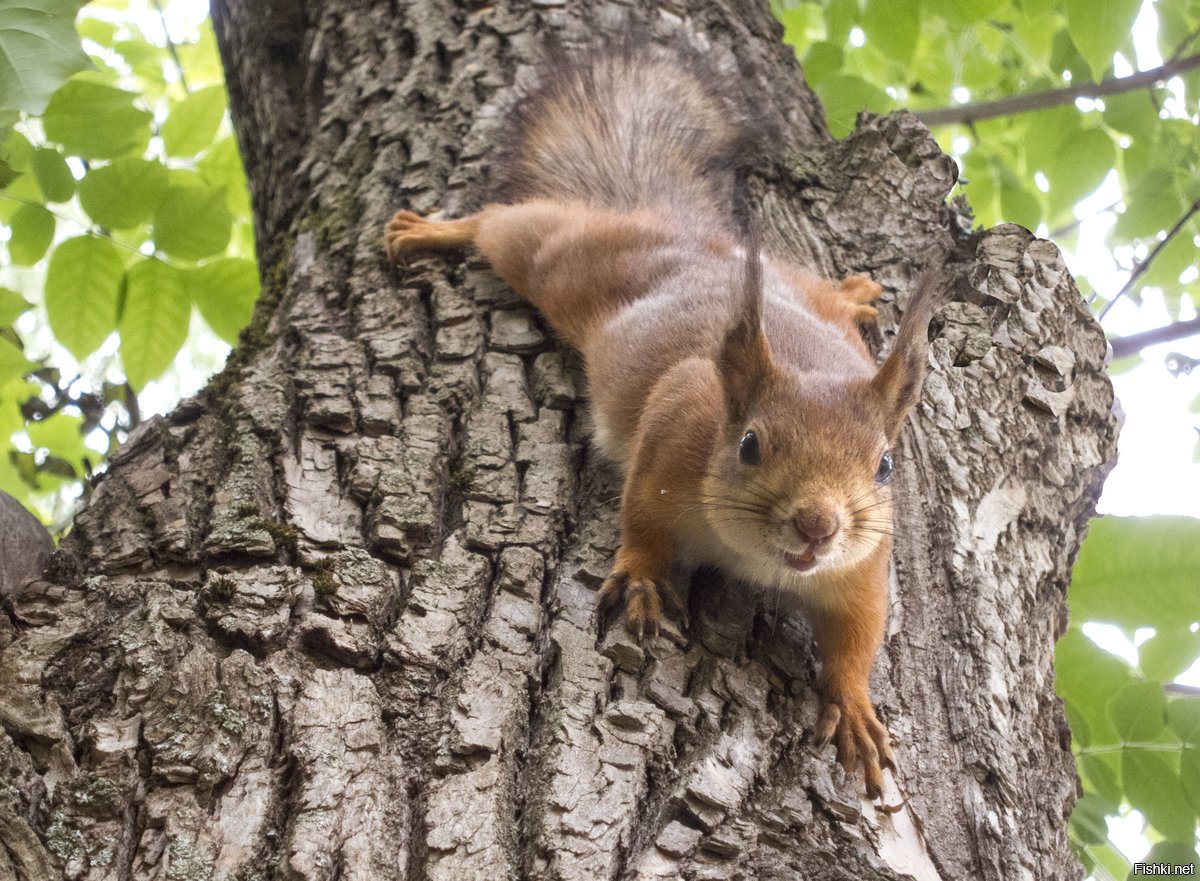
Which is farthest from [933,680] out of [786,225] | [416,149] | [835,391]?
[416,149]

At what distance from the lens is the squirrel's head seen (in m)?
2.17

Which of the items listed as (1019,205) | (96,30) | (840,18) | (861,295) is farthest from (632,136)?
(96,30)

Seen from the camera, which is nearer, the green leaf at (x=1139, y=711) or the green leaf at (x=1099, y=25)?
the green leaf at (x=1139, y=711)

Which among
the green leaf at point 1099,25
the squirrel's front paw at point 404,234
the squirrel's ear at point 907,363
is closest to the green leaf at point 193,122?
the squirrel's front paw at point 404,234

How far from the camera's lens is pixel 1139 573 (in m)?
2.58

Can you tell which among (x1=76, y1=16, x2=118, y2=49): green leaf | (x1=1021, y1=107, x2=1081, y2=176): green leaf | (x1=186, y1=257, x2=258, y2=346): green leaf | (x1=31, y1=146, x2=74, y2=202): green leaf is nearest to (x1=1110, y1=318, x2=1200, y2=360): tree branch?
(x1=1021, y1=107, x2=1081, y2=176): green leaf

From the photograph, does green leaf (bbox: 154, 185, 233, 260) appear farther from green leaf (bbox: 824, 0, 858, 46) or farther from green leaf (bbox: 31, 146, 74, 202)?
green leaf (bbox: 824, 0, 858, 46)

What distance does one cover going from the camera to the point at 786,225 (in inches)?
123

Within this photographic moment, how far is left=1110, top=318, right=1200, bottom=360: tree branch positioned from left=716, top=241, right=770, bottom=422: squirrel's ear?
1.23 meters

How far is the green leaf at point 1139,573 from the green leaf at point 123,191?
254 centimetres

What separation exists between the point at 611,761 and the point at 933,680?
721mm

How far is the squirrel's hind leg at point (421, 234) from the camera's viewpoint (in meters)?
3.03

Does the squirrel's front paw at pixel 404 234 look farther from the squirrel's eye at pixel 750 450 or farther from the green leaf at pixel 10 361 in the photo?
the squirrel's eye at pixel 750 450

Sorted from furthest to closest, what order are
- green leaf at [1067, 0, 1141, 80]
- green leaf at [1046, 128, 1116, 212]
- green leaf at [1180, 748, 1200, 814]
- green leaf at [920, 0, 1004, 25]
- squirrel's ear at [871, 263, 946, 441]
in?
green leaf at [1046, 128, 1116, 212] → green leaf at [920, 0, 1004, 25] → green leaf at [1067, 0, 1141, 80] → green leaf at [1180, 748, 1200, 814] → squirrel's ear at [871, 263, 946, 441]
